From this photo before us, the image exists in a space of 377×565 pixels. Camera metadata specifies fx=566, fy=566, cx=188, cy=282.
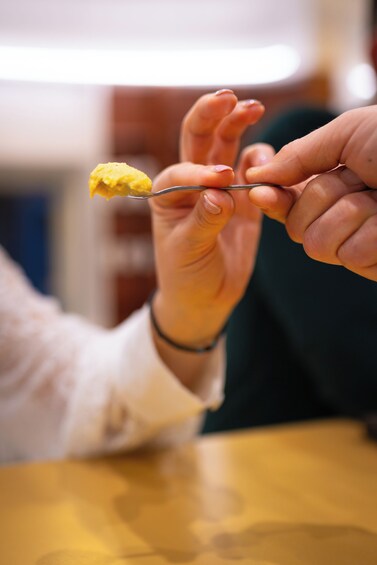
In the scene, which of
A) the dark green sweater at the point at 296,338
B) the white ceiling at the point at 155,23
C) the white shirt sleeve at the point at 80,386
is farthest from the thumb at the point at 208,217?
the white ceiling at the point at 155,23

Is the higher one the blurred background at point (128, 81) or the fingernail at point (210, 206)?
the fingernail at point (210, 206)

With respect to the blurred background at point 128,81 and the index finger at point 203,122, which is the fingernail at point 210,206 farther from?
the blurred background at point 128,81

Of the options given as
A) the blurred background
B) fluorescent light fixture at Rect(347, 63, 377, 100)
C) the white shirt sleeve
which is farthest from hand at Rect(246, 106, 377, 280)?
fluorescent light fixture at Rect(347, 63, 377, 100)

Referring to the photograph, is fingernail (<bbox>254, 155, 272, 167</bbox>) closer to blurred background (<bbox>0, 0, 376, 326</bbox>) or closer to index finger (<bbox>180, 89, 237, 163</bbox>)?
index finger (<bbox>180, 89, 237, 163</bbox>)

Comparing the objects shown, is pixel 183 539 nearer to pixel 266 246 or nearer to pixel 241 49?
pixel 266 246

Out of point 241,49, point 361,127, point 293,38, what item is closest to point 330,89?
point 293,38

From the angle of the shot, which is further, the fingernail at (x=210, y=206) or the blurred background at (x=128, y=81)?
the blurred background at (x=128, y=81)

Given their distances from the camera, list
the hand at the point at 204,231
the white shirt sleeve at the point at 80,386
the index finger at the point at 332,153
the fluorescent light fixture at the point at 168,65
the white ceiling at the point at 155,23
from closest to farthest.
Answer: the index finger at the point at 332,153 < the hand at the point at 204,231 < the white shirt sleeve at the point at 80,386 < the white ceiling at the point at 155,23 < the fluorescent light fixture at the point at 168,65
